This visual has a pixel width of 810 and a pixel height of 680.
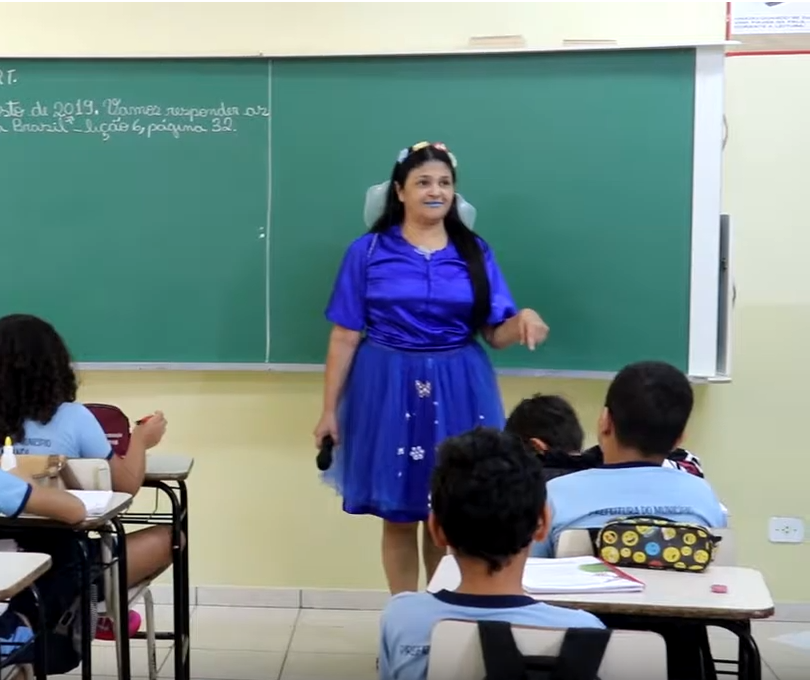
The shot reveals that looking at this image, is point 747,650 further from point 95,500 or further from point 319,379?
point 319,379

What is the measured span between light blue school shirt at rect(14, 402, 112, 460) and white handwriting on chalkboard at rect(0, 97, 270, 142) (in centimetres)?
136

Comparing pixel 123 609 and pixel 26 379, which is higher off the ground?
pixel 26 379

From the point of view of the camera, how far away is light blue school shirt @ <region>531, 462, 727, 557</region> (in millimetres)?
1868

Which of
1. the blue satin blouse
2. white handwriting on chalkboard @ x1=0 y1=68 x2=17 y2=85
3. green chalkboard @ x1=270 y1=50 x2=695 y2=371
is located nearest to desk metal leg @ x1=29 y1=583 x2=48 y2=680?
the blue satin blouse

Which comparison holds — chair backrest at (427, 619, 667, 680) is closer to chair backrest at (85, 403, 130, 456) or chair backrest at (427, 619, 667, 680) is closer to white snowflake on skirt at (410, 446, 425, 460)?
white snowflake on skirt at (410, 446, 425, 460)

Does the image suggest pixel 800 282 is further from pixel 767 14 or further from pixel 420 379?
pixel 420 379

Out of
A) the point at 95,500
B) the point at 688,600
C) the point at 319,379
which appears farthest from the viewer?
the point at 319,379

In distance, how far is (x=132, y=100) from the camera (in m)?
3.48

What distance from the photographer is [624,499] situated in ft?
6.15

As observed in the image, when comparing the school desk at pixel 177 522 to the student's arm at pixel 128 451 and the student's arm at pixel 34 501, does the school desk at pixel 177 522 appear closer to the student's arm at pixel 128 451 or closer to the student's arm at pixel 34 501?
the student's arm at pixel 128 451

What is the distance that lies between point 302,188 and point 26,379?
134 centimetres

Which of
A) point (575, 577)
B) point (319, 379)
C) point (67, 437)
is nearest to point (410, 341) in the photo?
point (319, 379)

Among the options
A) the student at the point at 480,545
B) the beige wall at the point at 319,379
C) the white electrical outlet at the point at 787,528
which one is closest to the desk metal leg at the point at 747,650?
the student at the point at 480,545

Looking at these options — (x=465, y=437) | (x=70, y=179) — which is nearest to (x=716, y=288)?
(x=465, y=437)
